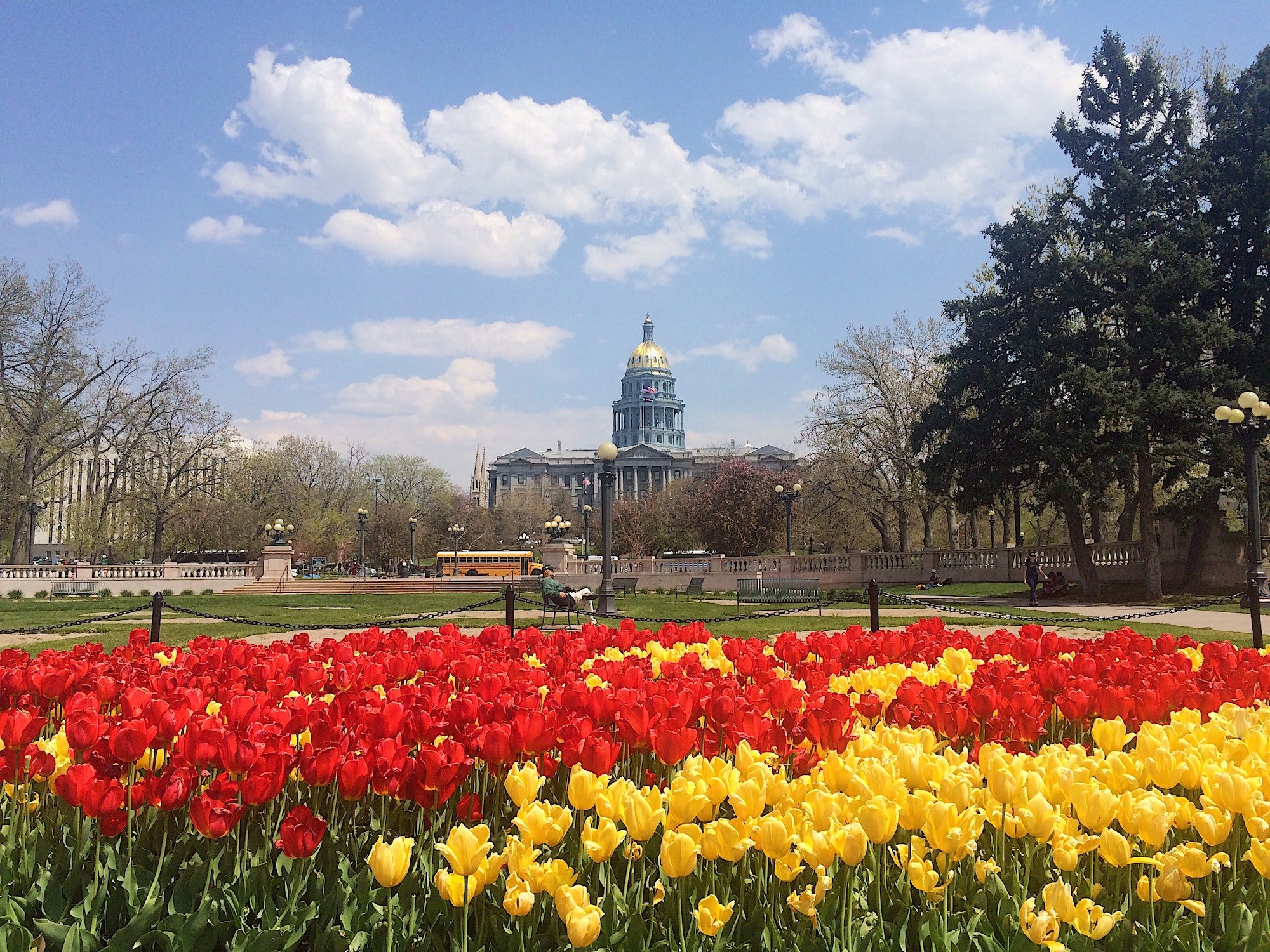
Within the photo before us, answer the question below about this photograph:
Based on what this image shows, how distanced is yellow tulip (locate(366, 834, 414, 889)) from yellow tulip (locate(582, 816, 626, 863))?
0.42 m

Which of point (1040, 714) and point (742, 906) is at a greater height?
point (1040, 714)

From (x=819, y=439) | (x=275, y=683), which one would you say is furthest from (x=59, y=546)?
(x=275, y=683)

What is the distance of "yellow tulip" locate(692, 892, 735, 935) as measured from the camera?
2.20m

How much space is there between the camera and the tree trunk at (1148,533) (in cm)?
2830

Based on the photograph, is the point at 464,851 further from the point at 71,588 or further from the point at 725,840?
the point at 71,588

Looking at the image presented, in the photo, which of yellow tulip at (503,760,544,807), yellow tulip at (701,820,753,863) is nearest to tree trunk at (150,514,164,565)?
yellow tulip at (503,760,544,807)

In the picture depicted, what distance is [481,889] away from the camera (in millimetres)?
2330

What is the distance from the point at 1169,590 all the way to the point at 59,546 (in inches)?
4053

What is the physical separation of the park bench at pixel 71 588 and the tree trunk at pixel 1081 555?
3606cm

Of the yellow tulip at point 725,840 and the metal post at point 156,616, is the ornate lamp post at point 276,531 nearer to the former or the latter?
the metal post at point 156,616

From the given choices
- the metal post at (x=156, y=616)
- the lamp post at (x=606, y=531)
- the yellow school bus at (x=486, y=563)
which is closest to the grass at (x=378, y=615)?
the lamp post at (x=606, y=531)

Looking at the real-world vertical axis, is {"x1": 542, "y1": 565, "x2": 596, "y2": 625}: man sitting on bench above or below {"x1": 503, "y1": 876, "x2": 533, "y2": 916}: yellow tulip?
below

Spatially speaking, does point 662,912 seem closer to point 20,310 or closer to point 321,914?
point 321,914

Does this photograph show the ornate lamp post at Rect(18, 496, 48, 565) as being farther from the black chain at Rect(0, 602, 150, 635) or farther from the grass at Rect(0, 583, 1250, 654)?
the black chain at Rect(0, 602, 150, 635)
